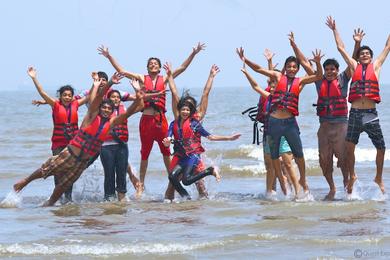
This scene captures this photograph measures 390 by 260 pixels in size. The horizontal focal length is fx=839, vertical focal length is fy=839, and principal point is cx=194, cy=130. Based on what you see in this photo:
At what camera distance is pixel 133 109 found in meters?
9.91

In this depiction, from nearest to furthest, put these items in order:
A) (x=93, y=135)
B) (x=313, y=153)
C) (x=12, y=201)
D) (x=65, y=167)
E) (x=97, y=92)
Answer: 1. (x=93, y=135)
2. (x=65, y=167)
3. (x=97, y=92)
4. (x=12, y=201)
5. (x=313, y=153)

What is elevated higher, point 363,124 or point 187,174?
point 363,124

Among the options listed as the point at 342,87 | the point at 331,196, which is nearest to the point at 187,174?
the point at 331,196

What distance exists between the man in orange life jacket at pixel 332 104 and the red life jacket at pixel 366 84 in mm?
328

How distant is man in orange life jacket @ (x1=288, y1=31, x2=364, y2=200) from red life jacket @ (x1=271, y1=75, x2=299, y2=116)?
385 mm

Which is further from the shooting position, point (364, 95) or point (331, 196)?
point (331, 196)

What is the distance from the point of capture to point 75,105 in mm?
11039

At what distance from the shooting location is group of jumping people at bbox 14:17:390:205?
10406mm

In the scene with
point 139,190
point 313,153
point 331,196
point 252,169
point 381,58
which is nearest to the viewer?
point 381,58

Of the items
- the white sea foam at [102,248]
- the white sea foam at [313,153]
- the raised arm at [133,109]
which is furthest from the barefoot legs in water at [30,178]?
the white sea foam at [313,153]

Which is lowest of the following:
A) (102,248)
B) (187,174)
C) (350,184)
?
(102,248)

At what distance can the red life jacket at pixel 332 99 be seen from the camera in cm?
1081

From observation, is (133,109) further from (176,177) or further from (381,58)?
(381,58)

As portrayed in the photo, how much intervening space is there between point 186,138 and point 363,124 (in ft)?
7.43
